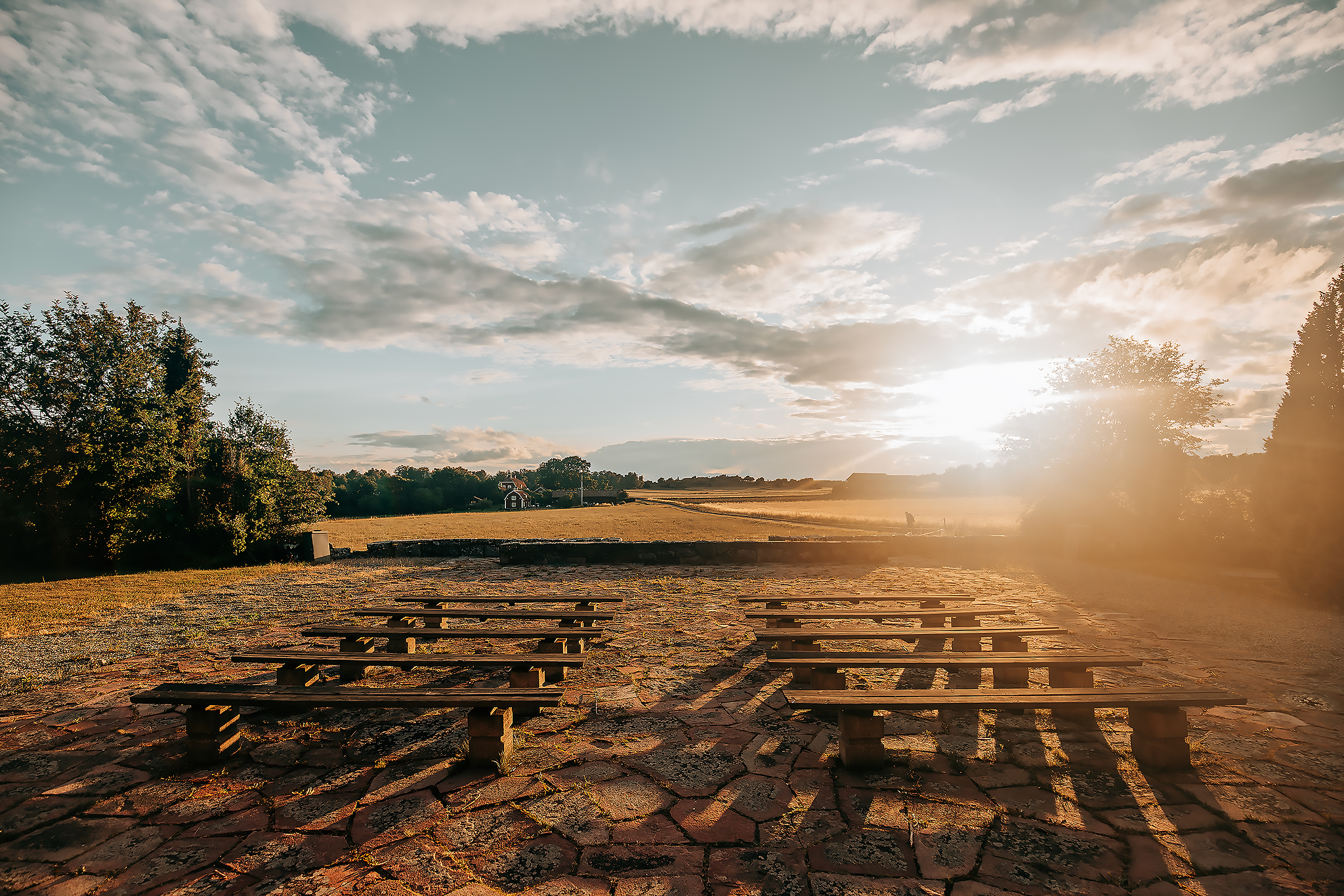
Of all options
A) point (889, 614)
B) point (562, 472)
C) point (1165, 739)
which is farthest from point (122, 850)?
point (562, 472)

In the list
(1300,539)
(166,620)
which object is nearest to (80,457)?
(166,620)

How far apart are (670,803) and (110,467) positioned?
1815cm

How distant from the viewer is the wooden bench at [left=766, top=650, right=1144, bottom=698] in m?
3.52

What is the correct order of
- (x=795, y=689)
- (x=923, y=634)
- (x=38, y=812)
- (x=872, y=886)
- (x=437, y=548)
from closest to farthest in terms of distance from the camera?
(x=872, y=886) < (x=38, y=812) < (x=923, y=634) < (x=795, y=689) < (x=437, y=548)

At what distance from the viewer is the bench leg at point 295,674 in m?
3.99

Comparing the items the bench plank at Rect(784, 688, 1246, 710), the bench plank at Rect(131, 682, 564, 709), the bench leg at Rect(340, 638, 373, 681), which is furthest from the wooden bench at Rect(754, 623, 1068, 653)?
the bench leg at Rect(340, 638, 373, 681)

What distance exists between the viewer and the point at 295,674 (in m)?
4.11

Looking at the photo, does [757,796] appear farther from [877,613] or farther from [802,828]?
[877,613]

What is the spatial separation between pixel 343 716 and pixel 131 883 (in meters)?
1.76

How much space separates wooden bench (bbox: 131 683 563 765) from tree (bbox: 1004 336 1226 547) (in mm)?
17249

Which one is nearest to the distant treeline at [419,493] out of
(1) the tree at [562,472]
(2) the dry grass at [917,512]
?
(1) the tree at [562,472]

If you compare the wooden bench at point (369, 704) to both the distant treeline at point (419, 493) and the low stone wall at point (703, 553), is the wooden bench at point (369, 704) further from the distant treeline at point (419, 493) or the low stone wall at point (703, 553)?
the distant treeline at point (419, 493)

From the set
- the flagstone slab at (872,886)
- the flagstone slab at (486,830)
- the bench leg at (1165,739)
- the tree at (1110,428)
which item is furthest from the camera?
the tree at (1110,428)

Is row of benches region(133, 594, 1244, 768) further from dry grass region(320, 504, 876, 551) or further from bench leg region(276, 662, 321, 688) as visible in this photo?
dry grass region(320, 504, 876, 551)
